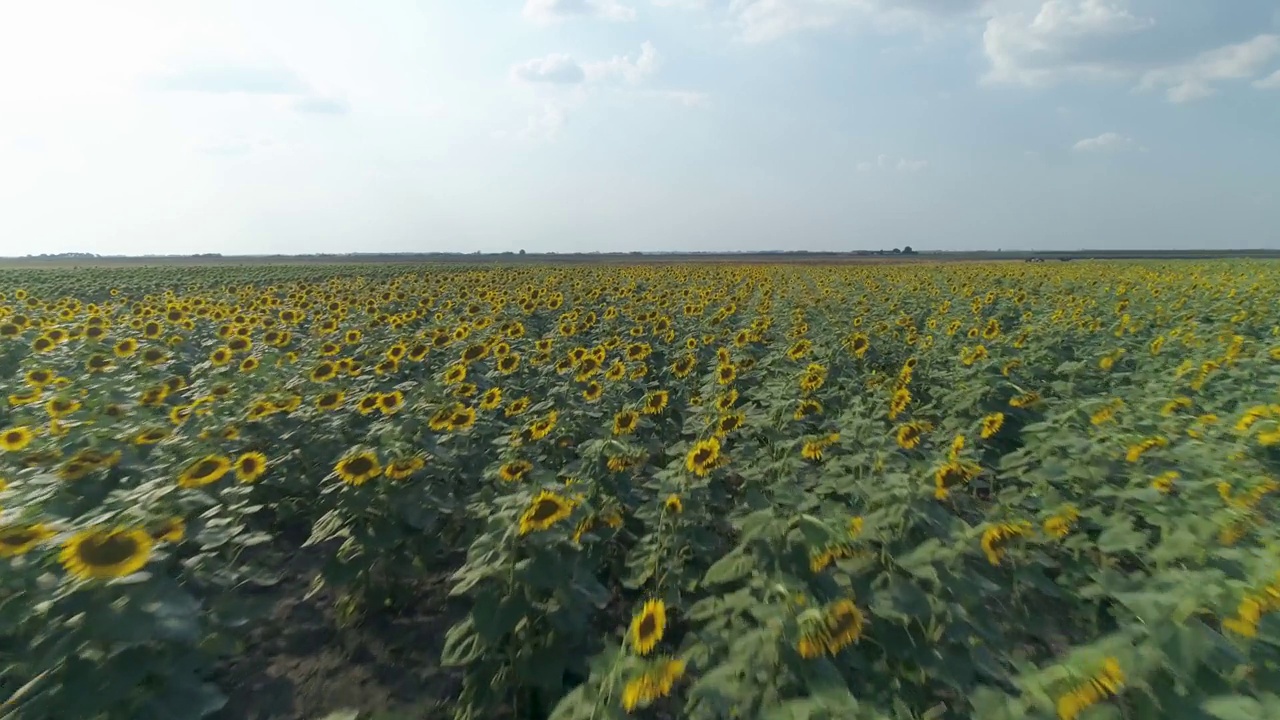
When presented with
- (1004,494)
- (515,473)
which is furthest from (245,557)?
(1004,494)

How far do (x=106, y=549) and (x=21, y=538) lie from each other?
0.29 meters

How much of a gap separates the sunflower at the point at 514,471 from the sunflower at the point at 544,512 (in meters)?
0.91

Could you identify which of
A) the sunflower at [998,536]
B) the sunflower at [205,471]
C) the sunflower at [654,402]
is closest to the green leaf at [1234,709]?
the sunflower at [998,536]

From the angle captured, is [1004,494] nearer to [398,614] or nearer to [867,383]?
[867,383]

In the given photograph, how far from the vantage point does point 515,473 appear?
154 inches

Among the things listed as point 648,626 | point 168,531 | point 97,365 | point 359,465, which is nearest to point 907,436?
point 648,626

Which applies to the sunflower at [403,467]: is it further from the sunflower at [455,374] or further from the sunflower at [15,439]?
the sunflower at [15,439]

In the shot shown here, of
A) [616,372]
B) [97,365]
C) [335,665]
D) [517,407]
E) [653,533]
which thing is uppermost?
[97,365]

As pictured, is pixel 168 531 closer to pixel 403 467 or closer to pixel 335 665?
pixel 403 467

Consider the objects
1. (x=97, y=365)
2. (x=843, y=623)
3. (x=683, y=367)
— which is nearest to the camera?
(x=843, y=623)

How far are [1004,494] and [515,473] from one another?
2887 millimetres

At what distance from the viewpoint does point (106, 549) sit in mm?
2395

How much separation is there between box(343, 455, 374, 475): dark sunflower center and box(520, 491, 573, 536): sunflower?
1246mm

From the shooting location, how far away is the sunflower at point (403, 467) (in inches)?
148
